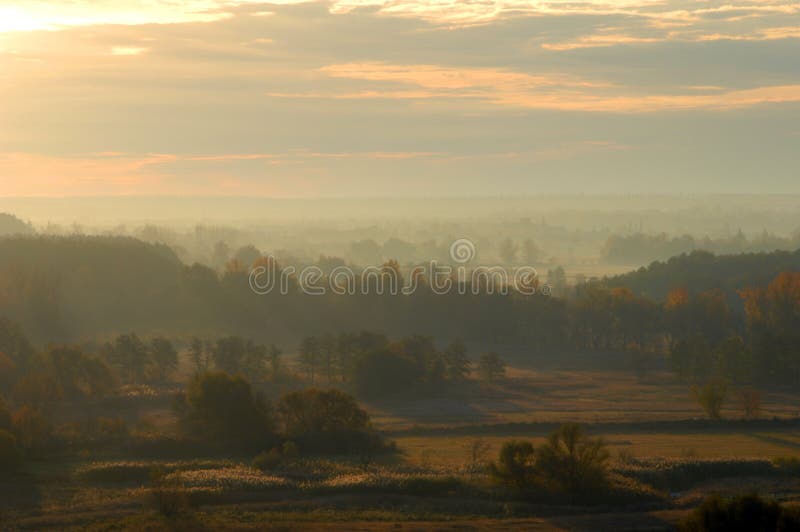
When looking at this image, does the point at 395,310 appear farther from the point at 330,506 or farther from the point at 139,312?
the point at 330,506

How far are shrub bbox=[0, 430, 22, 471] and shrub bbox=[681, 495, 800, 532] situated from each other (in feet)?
102

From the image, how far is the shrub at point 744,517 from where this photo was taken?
33.9 metres

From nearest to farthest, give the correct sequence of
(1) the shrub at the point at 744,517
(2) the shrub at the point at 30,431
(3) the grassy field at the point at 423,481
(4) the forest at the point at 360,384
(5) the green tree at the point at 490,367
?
(1) the shrub at the point at 744,517, (3) the grassy field at the point at 423,481, (4) the forest at the point at 360,384, (2) the shrub at the point at 30,431, (5) the green tree at the point at 490,367

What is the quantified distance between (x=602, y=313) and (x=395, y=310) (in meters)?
26.5

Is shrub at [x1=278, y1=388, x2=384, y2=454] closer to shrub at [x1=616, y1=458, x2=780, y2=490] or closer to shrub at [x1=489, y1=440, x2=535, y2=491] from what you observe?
shrub at [x1=489, y1=440, x2=535, y2=491]

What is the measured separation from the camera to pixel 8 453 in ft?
153

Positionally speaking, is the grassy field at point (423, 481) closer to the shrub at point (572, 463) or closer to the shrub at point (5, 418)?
the shrub at point (572, 463)

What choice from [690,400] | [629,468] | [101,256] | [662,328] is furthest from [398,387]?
[101,256]

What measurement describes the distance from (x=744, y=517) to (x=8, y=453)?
33.4 meters

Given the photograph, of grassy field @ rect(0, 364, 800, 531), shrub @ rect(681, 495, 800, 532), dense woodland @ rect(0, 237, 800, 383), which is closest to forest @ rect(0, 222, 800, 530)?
shrub @ rect(681, 495, 800, 532)

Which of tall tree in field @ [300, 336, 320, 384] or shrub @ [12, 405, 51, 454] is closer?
shrub @ [12, 405, 51, 454]

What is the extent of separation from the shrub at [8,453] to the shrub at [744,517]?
31.2 metres

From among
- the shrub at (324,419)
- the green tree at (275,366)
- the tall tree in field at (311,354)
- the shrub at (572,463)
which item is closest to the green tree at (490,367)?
the tall tree in field at (311,354)

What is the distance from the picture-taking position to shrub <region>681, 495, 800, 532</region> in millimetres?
33906
